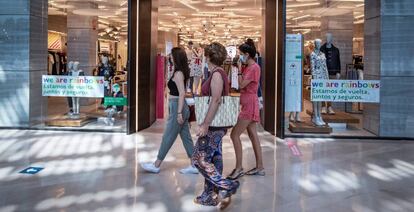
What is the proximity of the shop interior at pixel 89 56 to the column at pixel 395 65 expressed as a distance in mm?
4103

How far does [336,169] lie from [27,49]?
5361 mm

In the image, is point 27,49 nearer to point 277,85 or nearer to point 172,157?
point 172,157

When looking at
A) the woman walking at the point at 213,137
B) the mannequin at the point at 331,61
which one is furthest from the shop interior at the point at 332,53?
the woman walking at the point at 213,137

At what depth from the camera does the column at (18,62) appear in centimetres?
792

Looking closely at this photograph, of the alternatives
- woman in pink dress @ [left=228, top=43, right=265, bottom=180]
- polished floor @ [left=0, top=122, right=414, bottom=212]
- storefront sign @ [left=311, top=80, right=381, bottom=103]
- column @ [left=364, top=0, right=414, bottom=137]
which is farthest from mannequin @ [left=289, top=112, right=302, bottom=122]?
woman in pink dress @ [left=228, top=43, right=265, bottom=180]

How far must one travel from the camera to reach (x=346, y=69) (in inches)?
312

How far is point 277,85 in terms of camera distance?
7.67m

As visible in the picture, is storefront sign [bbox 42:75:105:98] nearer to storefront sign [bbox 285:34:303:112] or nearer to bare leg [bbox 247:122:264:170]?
storefront sign [bbox 285:34:303:112]

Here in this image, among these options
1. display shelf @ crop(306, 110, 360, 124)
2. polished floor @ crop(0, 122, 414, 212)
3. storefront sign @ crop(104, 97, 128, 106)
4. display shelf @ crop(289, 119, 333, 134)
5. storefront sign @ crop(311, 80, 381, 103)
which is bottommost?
polished floor @ crop(0, 122, 414, 212)

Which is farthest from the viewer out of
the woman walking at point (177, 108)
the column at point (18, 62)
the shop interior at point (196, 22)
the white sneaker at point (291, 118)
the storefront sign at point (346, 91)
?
the shop interior at point (196, 22)

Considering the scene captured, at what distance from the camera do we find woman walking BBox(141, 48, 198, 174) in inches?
187

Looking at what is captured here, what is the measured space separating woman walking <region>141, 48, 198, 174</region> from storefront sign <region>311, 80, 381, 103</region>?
11.1ft

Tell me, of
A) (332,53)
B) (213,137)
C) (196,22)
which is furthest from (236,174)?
(196,22)

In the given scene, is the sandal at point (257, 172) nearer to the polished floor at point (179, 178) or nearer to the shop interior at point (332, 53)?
the polished floor at point (179, 178)
